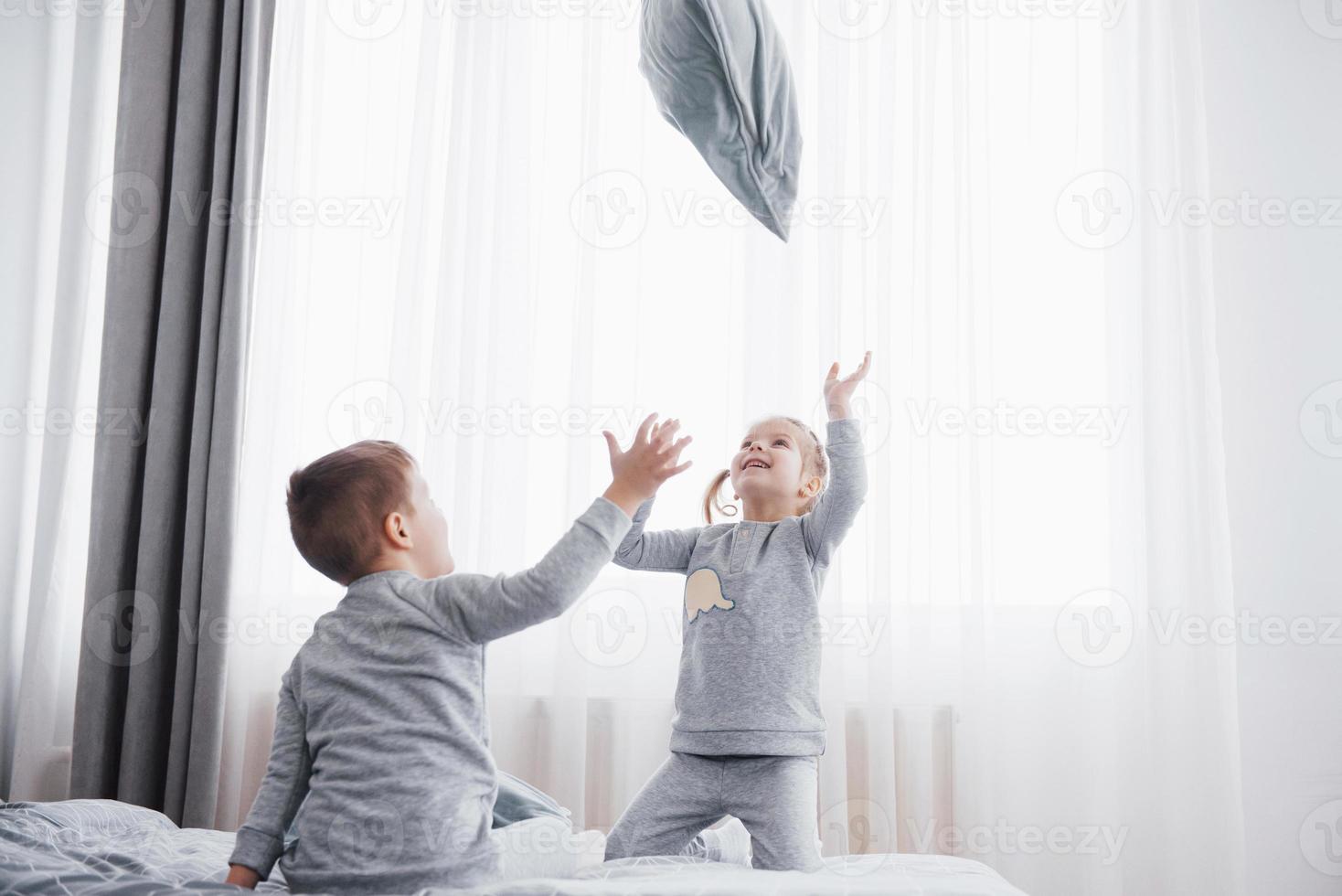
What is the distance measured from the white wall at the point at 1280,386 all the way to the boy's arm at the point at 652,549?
53.5 inches

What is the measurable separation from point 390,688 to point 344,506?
21cm

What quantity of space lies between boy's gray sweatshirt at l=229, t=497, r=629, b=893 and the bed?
6cm

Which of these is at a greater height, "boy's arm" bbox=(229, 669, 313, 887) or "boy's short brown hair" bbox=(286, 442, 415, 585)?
"boy's short brown hair" bbox=(286, 442, 415, 585)

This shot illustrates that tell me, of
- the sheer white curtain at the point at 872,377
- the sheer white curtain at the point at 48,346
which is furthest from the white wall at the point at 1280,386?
the sheer white curtain at the point at 48,346

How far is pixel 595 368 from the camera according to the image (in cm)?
231

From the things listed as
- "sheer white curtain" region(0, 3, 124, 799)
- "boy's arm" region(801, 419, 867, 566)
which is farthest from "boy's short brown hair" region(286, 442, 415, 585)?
"sheer white curtain" region(0, 3, 124, 799)

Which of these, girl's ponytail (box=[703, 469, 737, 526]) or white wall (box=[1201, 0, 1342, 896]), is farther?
white wall (box=[1201, 0, 1342, 896])

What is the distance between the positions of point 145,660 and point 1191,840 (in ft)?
7.41

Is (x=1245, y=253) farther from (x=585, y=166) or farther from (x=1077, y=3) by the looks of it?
(x=585, y=166)

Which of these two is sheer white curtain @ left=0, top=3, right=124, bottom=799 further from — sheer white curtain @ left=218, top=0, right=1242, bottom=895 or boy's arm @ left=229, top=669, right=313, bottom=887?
boy's arm @ left=229, top=669, right=313, bottom=887

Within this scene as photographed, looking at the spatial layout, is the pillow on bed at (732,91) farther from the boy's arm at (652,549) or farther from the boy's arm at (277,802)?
the boy's arm at (277,802)

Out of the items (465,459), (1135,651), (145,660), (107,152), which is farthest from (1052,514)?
(107,152)

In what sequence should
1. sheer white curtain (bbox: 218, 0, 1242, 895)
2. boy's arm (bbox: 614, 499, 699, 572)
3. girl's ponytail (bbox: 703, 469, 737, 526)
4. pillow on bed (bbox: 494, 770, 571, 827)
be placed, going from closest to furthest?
pillow on bed (bbox: 494, 770, 571, 827) → boy's arm (bbox: 614, 499, 699, 572) → girl's ponytail (bbox: 703, 469, 737, 526) → sheer white curtain (bbox: 218, 0, 1242, 895)

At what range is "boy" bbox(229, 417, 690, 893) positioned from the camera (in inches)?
39.4
